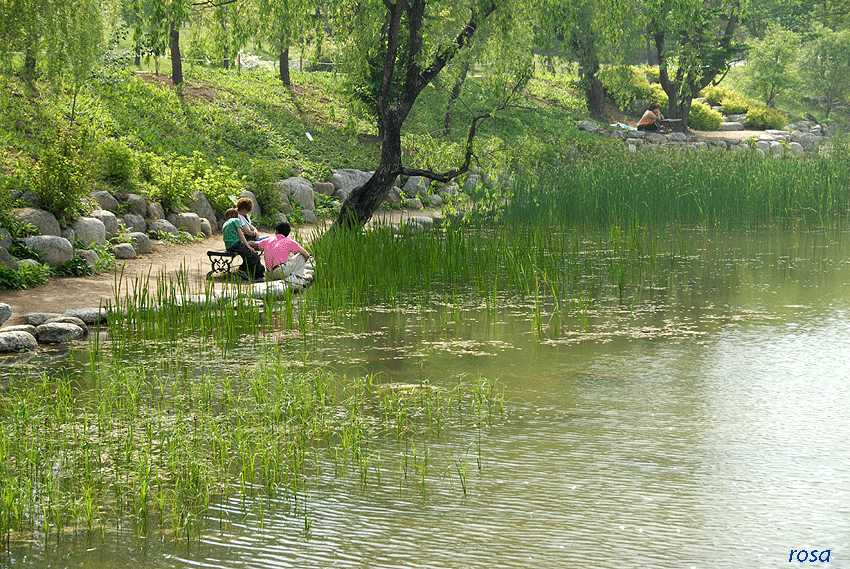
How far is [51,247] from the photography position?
10859mm

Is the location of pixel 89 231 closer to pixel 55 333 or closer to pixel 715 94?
pixel 55 333

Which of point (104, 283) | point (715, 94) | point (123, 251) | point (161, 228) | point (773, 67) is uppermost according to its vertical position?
point (773, 67)

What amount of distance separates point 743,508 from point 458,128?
23.7 metres

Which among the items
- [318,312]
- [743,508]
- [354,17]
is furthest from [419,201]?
[743,508]

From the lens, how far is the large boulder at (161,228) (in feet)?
45.4

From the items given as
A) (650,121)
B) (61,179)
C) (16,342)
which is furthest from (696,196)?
(650,121)

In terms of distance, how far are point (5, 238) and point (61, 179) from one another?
1.57 meters

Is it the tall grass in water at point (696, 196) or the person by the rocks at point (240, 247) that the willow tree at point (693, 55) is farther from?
the person by the rocks at point (240, 247)

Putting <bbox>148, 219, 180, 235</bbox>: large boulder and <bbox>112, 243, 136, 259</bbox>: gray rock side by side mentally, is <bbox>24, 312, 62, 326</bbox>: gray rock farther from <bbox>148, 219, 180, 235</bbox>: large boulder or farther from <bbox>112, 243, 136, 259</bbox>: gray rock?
<bbox>148, 219, 180, 235</bbox>: large boulder

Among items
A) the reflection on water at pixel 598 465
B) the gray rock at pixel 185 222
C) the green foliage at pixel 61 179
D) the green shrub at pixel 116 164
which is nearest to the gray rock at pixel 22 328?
the reflection on water at pixel 598 465

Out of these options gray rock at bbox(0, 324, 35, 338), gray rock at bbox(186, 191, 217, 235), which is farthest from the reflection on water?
gray rock at bbox(186, 191, 217, 235)

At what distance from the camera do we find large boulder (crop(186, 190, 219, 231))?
15.4 m

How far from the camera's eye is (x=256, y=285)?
34.7 ft

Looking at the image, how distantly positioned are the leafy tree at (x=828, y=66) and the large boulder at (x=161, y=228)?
36043 millimetres
